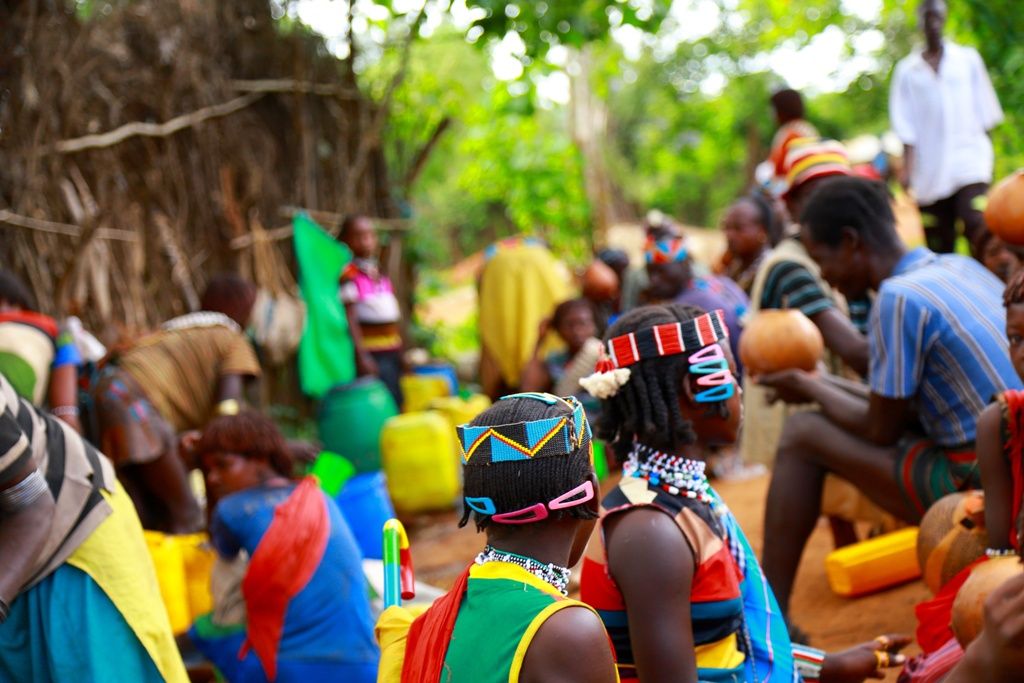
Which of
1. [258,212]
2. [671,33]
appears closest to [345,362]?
[258,212]

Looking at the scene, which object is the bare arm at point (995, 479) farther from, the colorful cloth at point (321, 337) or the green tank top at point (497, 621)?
the colorful cloth at point (321, 337)

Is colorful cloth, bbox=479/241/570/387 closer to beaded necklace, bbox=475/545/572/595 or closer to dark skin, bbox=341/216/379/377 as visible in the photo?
dark skin, bbox=341/216/379/377

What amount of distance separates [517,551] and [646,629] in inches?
17.6

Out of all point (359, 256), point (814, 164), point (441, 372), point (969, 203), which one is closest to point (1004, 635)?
point (814, 164)

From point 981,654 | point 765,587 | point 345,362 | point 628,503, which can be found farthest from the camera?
point 345,362

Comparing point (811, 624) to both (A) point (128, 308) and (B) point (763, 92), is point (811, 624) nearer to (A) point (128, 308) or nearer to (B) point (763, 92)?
(A) point (128, 308)

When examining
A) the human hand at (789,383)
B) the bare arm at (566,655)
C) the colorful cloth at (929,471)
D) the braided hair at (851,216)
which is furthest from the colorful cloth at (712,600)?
the braided hair at (851,216)

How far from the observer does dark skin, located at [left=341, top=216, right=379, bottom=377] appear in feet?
26.1

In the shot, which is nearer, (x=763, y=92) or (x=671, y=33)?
(x=763, y=92)

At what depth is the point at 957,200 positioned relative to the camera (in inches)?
264

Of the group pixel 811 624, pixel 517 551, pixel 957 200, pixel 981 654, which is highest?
pixel 957 200

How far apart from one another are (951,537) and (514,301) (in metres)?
5.75

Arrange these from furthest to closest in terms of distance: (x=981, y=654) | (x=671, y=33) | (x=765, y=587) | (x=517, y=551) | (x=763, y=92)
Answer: (x=671, y=33) < (x=763, y=92) < (x=765, y=587) < (x=517, y=551) < (x=981, y=654)

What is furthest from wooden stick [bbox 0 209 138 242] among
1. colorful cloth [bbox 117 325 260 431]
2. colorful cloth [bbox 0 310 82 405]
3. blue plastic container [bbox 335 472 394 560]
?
blue plastic container [bbox 335 472 394 560]
